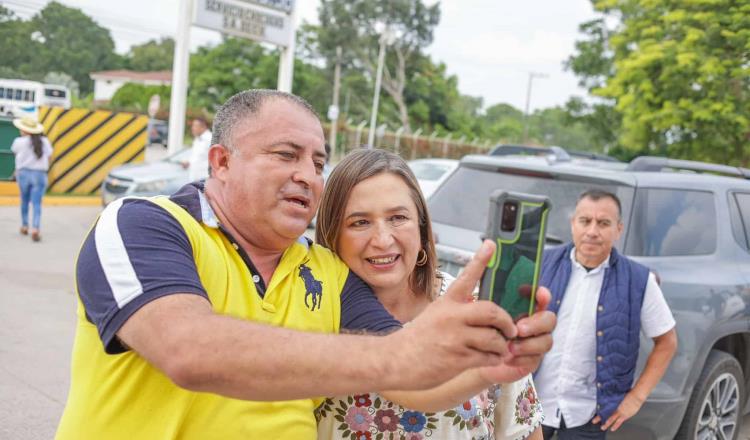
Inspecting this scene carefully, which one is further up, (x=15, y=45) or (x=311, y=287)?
(x=15, y=45)

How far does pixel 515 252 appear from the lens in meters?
1.33

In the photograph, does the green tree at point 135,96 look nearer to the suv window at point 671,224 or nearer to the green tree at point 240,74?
the green tree at point 240,74

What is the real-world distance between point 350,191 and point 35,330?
4.99 metres

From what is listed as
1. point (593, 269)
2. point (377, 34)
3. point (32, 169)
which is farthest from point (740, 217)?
point (377, 34)

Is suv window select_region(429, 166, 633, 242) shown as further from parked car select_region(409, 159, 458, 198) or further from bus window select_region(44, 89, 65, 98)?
bus window select_region(44, 89, 65, 98)

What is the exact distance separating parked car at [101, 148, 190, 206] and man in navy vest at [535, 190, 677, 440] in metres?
8.41

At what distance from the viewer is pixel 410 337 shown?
129 centimetres

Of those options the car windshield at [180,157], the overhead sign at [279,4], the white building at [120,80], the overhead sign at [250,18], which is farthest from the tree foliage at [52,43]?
the white building at [120,80]

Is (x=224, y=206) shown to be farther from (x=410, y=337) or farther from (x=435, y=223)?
(x=435, y=223)

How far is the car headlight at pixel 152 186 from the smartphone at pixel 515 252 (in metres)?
10.4

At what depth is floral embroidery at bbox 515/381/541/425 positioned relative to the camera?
89.1 inches

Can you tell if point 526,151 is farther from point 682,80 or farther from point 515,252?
point 682,80

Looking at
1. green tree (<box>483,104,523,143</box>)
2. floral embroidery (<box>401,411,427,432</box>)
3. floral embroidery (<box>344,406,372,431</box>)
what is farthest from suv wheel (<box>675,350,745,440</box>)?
green tree (<box>483,104,523,143</box>)

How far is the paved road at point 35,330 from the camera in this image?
4633mm
